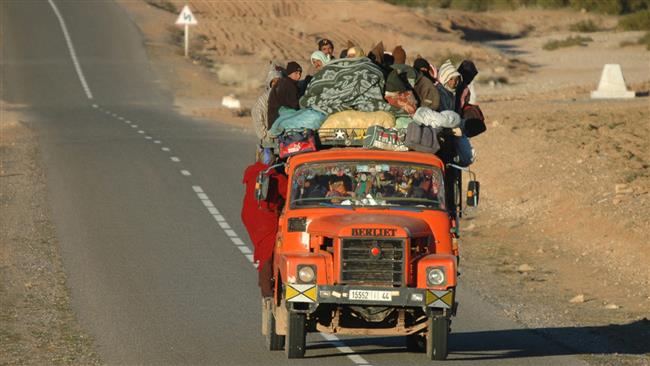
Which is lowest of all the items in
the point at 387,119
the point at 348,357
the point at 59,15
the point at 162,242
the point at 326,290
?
the point at 59,15

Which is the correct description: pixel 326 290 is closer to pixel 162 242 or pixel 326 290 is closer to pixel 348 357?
pixel 348 357

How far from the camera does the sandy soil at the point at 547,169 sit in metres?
20.2

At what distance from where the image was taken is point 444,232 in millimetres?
14711

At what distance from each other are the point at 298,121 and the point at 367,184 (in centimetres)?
125

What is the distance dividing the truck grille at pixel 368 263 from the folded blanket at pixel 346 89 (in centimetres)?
249

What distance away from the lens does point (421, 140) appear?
50.3 feet

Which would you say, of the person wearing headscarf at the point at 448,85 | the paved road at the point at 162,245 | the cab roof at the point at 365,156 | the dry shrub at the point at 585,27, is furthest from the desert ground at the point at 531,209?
the dry shrub at the point at 585,27

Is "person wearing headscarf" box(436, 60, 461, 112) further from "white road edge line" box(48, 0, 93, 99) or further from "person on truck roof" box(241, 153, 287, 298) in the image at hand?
"white road edge line" box(48, 0, 93, 99)

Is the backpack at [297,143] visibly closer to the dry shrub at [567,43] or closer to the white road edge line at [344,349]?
the white road edge line at [344,349]

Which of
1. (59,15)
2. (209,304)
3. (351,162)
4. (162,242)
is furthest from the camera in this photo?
(59,15)

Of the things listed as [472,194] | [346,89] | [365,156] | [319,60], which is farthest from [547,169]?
[365,156]

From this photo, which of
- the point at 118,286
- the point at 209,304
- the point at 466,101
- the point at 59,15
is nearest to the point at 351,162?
the point at 466,101

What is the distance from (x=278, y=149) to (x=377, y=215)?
1814mm

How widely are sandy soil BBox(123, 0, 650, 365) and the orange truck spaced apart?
2638 millimetres
